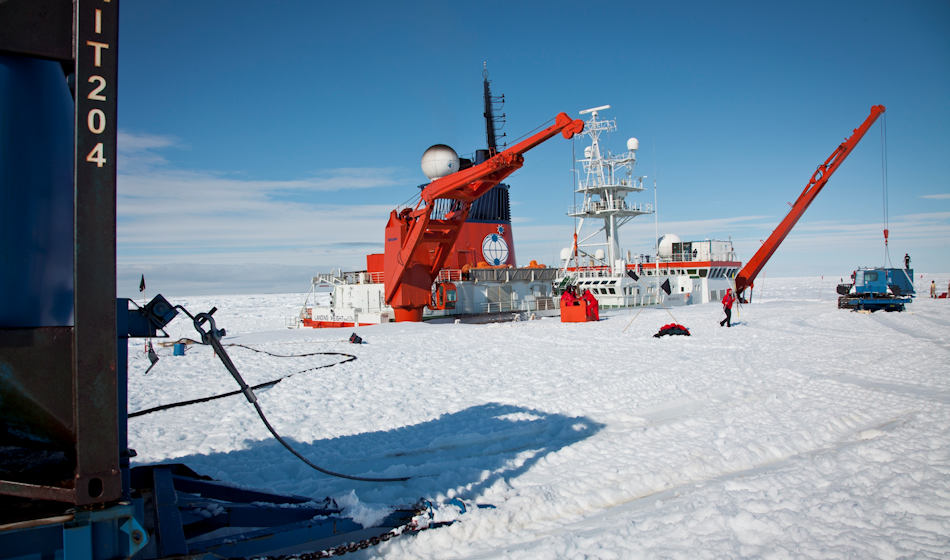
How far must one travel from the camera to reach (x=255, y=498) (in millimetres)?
4012

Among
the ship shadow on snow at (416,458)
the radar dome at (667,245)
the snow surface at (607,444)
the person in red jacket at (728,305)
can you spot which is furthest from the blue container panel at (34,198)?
the radar dome at (667,245)

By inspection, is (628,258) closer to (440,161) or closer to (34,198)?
(440,161)

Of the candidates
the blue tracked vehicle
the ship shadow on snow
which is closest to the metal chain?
the ship shadow on snow

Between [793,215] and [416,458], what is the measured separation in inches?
1131

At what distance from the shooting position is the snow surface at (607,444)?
12.7 feet

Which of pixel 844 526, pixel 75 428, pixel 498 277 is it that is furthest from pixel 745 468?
pixel 498 277

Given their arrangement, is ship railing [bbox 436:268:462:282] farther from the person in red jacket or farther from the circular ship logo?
the person in red jacket

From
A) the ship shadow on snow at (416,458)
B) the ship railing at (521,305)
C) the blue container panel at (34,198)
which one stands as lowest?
the ship shadow on snow at (416,458)

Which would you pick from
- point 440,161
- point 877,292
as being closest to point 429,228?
point 440,161

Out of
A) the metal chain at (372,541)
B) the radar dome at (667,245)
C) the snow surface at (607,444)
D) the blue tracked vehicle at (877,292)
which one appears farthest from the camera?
the radar dome at (667,245)

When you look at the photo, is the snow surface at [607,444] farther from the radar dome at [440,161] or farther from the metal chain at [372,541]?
the radar dome at [440,161]

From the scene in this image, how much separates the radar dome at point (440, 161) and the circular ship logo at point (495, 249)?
802cm

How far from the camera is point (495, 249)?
33344 millimetres

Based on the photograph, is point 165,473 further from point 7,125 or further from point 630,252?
point 630,252
